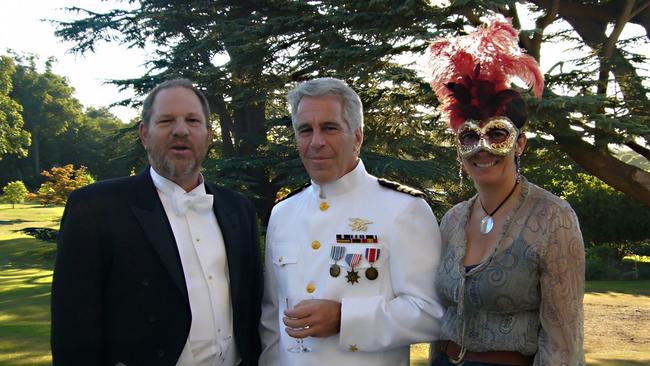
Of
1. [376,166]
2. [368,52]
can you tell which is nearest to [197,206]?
[368,52]

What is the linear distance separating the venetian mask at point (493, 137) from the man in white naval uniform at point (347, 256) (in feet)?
1.32

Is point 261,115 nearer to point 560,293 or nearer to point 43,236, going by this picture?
point 43,236

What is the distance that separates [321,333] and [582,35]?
39.8 ft

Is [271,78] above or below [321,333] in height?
above

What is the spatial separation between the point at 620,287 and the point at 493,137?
18.5 metres

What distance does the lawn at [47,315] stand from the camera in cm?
788

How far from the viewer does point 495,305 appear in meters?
2.46

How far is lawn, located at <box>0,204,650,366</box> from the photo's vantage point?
25.8 feet

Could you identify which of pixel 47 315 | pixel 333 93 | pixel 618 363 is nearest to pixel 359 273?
pixel 333 93

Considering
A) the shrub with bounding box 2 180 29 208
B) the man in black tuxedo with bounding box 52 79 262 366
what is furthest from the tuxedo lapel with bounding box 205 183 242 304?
the shrub with bounding box 2 180 29 208

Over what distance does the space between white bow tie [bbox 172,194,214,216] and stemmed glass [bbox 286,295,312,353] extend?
1.88 ft

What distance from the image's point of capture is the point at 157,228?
265 centimetres

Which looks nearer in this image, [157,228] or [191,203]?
[157,228]

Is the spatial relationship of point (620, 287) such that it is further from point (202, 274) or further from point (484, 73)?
point (202, 274)
